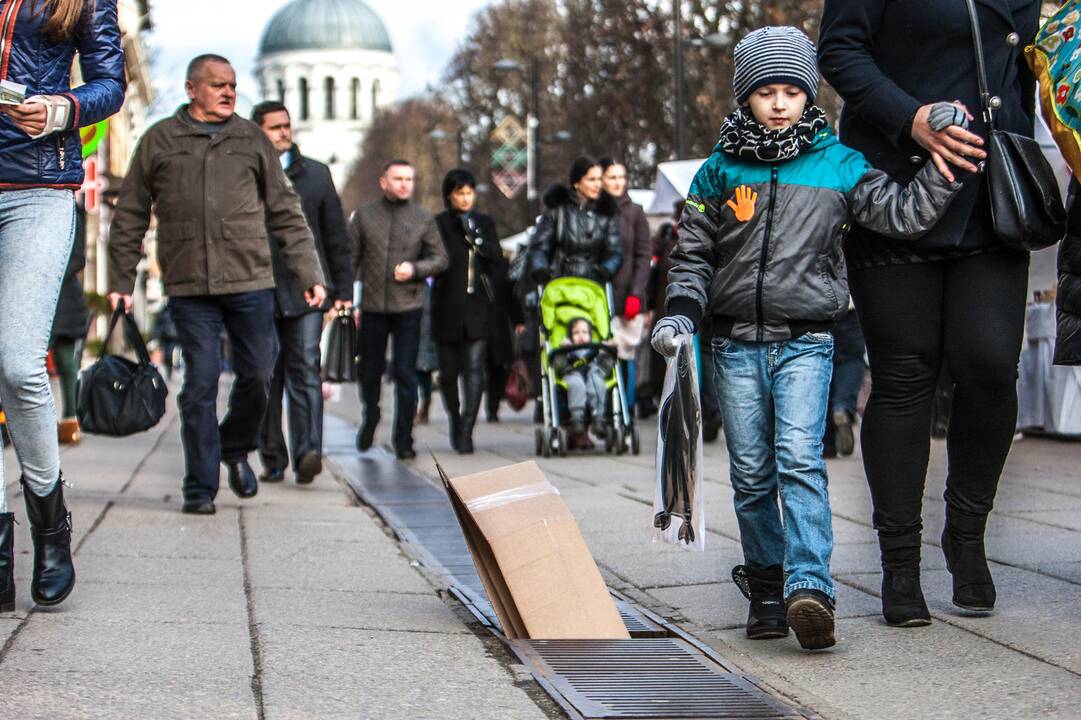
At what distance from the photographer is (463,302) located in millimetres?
12789

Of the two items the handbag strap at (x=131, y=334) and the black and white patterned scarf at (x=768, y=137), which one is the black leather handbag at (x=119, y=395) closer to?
the handbag strap at (x=131, y=334)

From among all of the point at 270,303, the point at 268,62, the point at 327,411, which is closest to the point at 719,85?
the point at 327,411

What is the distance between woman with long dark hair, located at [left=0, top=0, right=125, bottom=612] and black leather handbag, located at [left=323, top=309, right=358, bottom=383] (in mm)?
5304

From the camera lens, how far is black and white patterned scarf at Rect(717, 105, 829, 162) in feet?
16.6

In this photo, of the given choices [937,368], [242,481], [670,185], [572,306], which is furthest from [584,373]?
[937,368]

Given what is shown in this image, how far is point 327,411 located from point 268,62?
134 meters

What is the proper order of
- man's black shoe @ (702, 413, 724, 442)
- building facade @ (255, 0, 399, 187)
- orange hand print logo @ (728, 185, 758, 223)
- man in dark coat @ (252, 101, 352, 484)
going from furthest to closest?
building facade @ (255, 0, 399, 187), man's black shoe @ (702, 413, 724, 442), man in dark coat @ (252, 101, 352, 484), orange hand print logo @ (728, 185, 758, 223)

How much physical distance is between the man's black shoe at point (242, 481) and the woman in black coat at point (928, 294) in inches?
161

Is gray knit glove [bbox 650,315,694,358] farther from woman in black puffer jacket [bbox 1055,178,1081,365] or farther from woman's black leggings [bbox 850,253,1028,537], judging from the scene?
woman in black puffer jacket [bbox 1055,178,1081,365]

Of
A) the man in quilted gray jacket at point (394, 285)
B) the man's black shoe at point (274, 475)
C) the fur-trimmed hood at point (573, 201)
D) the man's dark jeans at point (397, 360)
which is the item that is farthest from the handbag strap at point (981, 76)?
the fur-trimmed hood at point (573, 201)

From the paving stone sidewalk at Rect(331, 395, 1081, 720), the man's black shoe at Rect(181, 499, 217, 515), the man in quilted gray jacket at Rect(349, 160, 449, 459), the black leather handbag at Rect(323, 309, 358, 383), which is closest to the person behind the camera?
the paving stone sidewalk at Rect(331, 395, 1081, 720)

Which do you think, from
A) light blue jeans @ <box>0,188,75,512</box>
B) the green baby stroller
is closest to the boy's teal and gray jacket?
light blue jeans @ <box>0,188,75,512</box>

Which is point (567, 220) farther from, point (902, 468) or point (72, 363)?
point (902, 468)

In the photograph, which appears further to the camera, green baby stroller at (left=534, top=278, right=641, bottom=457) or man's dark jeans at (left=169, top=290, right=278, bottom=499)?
green baby stroller at (left=534, top=278, right=641, bottom=457)
